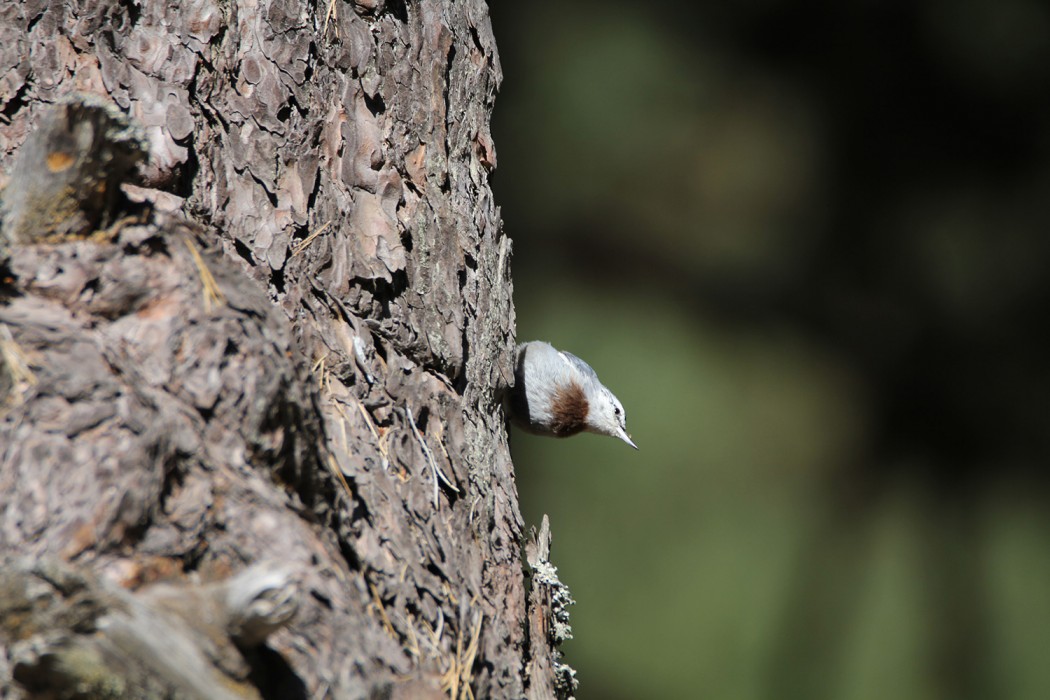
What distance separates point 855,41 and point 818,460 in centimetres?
160

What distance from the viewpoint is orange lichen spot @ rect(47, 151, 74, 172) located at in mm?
928

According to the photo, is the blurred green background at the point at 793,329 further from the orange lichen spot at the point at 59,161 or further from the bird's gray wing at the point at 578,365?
the orange lichen spot at the point at 59,161

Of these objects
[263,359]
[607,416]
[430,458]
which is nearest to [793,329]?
[607,416]

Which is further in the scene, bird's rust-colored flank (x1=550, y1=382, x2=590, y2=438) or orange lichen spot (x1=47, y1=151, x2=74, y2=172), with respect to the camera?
bird's rust-colored flank (x1=550, y1=382, x2=590, y2=438)

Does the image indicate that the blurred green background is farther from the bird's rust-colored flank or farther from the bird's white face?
the bird's rust-colored flank

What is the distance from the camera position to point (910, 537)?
3492 mm

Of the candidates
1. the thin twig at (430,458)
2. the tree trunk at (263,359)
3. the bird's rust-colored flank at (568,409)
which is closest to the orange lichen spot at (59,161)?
the tree trunk at (263,359)

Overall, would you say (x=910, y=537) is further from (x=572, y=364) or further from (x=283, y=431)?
(x=283, y=431)

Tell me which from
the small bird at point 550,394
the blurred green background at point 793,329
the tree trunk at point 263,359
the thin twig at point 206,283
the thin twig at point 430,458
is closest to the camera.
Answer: the tree trunk at point 263,359

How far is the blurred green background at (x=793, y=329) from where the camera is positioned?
3.38 meters

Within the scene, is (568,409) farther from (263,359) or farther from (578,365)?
(263,359)

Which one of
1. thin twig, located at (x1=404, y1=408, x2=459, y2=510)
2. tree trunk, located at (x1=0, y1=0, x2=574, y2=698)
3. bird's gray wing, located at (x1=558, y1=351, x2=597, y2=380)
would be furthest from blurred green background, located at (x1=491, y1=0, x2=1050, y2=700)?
thin twig, located at (x1=404, y1=408, x2=459, y2=510)

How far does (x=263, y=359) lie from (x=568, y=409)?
1719mm

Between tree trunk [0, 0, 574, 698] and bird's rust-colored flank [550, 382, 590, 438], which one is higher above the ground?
bird's rust-colored flank [550, 382, 590, 438]
